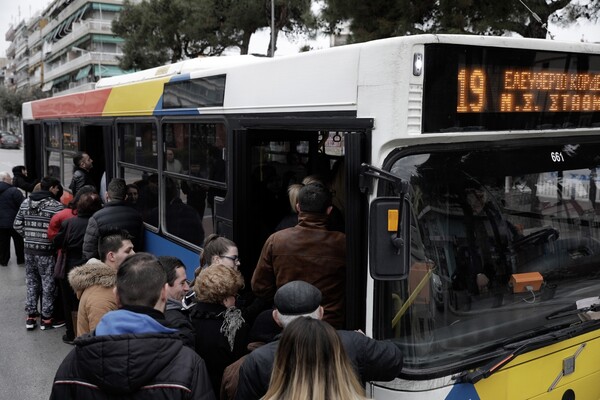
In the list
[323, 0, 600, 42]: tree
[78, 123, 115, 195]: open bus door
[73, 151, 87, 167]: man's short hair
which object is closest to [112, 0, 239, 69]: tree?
[323, 0, 600, 42]: tree

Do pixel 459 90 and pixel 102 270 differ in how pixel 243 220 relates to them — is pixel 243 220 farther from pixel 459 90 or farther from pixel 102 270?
pixel 459 90

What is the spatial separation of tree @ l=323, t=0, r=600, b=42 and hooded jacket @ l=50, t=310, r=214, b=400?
8323mm

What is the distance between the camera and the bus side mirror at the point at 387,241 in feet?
8.10

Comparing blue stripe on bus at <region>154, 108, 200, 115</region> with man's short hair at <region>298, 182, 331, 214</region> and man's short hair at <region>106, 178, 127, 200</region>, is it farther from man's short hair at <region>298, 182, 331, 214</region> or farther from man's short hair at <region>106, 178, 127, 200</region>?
man's short hair at <region>298, 182, 331, 214</region>

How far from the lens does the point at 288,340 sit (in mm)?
2109

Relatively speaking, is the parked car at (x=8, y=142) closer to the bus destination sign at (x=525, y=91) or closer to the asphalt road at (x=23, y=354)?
the asphalt road at (x=23, y=354)

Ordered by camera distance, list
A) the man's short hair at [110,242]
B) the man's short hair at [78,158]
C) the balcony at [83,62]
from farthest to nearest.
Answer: the balcony at [83,62] < the man's short hair at [78,158] < the man's short hair at [110,242]

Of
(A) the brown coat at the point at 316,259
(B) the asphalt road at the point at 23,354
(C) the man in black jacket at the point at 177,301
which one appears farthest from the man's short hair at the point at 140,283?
(B) the asphalt road at the point at 23,354

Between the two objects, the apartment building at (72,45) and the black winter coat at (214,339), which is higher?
the apartment building at (72,45)

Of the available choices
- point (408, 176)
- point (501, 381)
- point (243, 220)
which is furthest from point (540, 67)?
point (243, 220)

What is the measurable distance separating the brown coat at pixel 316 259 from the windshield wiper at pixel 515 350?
2.58 ft

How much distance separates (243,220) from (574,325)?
2.07 metres

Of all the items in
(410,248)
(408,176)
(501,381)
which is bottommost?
(501,381)

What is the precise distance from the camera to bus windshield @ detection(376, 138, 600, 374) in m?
2.68
